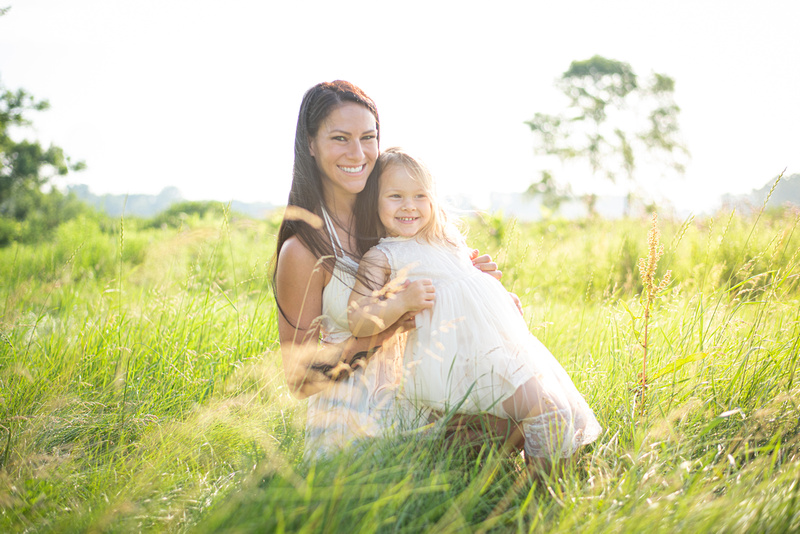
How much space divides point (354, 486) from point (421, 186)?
128cm

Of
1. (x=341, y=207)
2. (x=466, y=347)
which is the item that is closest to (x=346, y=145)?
(x=341, y=207)

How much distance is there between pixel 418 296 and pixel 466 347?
0.26m

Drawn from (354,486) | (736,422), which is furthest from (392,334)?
(736,422)

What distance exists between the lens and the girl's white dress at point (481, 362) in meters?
1.59

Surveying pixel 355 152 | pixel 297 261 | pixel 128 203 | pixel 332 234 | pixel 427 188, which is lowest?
pixel 297 261

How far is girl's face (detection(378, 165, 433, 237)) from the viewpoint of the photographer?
203 cm

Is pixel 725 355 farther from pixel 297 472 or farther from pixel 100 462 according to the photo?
pixel 100 462

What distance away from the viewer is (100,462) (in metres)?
1.73

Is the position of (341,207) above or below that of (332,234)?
above

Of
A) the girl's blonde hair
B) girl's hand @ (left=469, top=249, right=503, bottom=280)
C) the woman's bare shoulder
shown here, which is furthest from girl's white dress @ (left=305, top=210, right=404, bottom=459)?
girl's hand @ (left=469, top=249, right=503, bottom=280)

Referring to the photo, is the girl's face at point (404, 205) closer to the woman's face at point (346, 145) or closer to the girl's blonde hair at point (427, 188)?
the girl's blonde hair at point (427, 188)

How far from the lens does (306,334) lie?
1840 mm

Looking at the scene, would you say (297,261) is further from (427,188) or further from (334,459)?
(334,459)

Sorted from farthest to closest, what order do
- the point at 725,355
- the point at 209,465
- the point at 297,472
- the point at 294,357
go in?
the point at 725,355 < the point at 294,357 < the point at 209,465 < the point at 297,472
